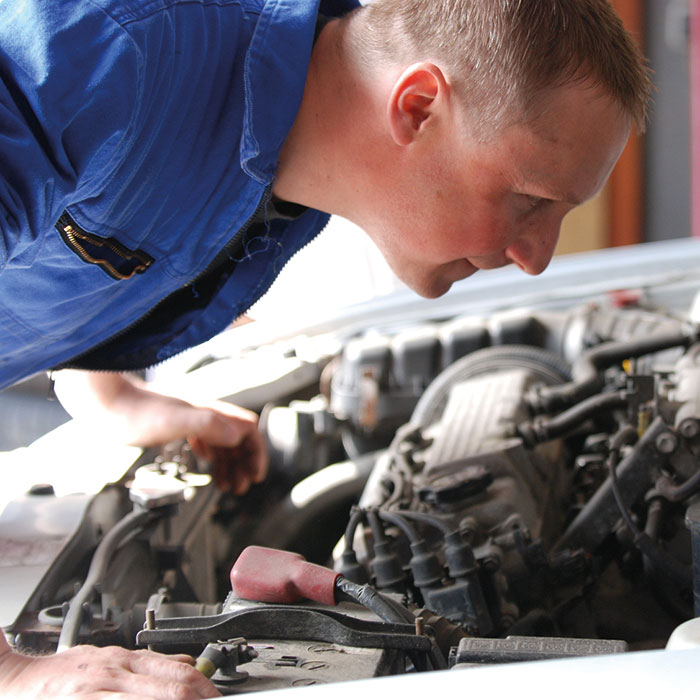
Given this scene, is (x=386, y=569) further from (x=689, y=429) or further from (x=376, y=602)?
(x=689, y=429)

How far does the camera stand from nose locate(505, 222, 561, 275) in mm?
991

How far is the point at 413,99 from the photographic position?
90 centimetres

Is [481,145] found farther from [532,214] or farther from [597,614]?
[597,614]

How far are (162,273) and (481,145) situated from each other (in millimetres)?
413

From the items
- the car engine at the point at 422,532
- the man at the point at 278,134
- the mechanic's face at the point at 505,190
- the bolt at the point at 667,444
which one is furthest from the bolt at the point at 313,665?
the bolt at the point at 667,444

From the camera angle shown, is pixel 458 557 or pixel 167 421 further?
pixel 167 421

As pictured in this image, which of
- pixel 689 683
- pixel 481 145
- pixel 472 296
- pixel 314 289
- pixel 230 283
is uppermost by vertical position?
pixel 481 145

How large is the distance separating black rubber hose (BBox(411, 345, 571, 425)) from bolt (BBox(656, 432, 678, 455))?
1.37 ft

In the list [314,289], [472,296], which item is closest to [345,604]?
[472,296]

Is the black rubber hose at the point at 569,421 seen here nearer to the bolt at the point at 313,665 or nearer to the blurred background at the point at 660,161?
the bolt at the point at 313,665

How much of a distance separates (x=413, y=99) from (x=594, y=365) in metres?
0.73

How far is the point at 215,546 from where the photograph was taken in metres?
1.27

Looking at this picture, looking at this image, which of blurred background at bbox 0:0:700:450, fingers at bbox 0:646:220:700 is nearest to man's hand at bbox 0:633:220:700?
fingers at bbox 0:646:220:700

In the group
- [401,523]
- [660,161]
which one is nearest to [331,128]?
[401,523]
